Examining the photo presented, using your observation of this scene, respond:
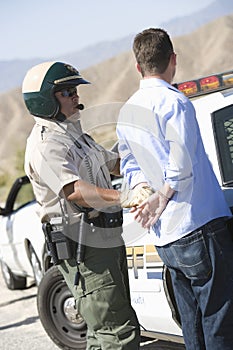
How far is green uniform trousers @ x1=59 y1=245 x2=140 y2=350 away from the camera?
418 cm

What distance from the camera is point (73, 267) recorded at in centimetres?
427

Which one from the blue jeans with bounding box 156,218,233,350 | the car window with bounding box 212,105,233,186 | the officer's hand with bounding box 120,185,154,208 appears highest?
the car window with bounding box 212,105,233,186

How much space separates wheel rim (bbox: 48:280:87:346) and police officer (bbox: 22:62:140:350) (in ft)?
4.98

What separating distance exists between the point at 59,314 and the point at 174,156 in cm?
267

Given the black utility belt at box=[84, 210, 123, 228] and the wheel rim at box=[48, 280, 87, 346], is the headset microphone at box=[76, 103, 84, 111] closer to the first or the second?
the black utility belt at box=[84, 210, 123, 228]

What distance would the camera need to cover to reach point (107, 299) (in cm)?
418

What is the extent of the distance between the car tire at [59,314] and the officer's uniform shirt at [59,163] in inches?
62.9

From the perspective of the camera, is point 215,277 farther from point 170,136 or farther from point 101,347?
point 101,347

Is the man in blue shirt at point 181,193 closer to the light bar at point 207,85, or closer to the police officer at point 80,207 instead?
the police officer at point 80,207

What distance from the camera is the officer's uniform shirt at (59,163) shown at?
4.07m

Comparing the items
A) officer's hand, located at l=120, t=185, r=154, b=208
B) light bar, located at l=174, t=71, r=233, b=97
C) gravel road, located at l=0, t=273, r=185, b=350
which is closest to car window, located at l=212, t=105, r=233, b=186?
light bar, located at l=174, t=71, r=233, b=97

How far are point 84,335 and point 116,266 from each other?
1.75 m

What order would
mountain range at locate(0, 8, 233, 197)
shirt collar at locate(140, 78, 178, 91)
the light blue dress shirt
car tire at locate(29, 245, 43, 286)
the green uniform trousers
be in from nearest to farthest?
1. the light blue dress shirt
2. shirt collar at locate(140, 78, 178, 91)
3. the green uniform trousers
4. car tire at locate(29, 245, 43, 286)
5. mountain range at locate(0, 8, 233, 197)

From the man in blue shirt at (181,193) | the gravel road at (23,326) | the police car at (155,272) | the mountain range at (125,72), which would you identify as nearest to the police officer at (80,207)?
the police car at (155,272)
